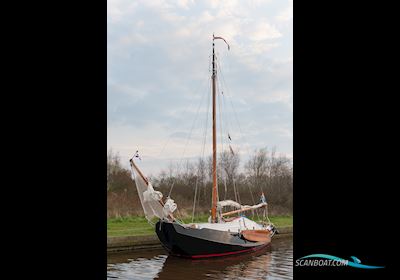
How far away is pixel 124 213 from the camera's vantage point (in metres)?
20.8

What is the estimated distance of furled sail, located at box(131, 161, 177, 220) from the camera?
15570 millimetres

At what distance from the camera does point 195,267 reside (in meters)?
13.4

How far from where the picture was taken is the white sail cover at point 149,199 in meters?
15.8

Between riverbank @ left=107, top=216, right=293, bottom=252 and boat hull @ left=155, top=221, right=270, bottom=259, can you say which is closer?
riverbank @ left=107, top=216, right=293, bottom=252

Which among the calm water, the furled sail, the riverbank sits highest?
the furled sail

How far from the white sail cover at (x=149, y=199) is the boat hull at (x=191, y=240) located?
27.8 inches

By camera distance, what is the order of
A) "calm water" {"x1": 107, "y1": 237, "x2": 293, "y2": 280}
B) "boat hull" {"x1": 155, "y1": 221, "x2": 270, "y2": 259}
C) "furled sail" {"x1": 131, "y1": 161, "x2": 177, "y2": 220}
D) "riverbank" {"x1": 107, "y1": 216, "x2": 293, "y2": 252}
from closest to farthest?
"calm water" {"x1": 107, "y1": 237, "x2": 293, "y2": 280}
"riverbank" {"x1": 107, "y1": 216, "x2": 293, "y2": 252}
"boat hull" {"x1": 155, "y1": 221, "x2": 270, "y2": 259}
"furled sail" {"x1": 131, "y1": 161, "x2": 177, "y2": 220}

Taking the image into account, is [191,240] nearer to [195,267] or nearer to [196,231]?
[196,231]
